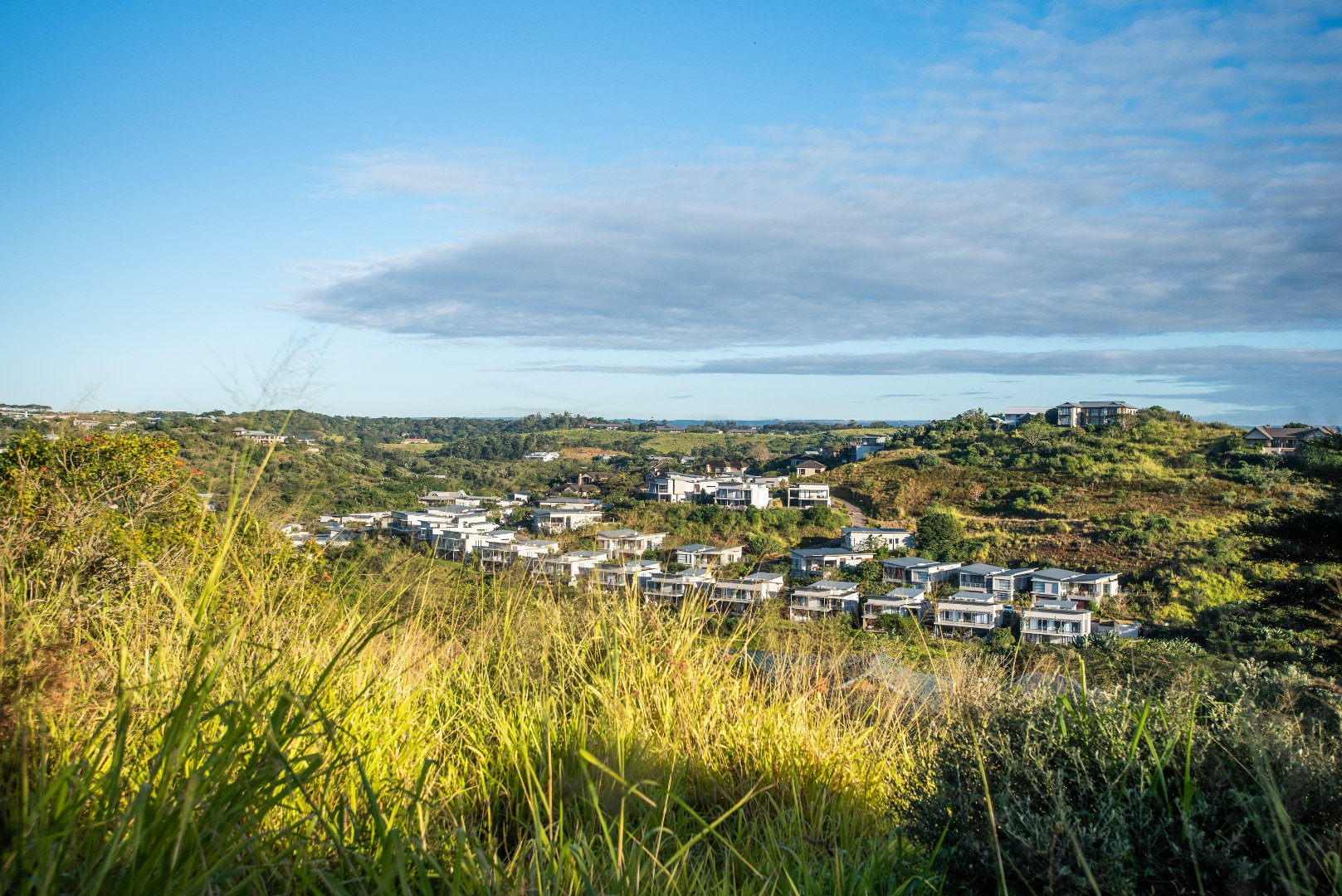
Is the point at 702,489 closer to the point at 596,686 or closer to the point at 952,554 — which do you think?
the point at 952,554

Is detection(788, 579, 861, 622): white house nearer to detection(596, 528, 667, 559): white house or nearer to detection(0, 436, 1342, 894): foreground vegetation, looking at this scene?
detection(596, 528, 667, 559): white house

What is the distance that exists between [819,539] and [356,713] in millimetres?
29871

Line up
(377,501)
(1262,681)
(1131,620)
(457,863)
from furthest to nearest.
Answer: (377,501), (1131,620), (1262,681), (457,863)

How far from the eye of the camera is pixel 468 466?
1869 inches

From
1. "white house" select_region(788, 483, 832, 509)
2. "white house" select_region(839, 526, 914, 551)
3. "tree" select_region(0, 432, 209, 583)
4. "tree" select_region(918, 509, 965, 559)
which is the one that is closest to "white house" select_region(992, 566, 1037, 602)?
"tree" select_region(918, 509, 965, 559)

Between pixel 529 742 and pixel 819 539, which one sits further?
pixel 819 539

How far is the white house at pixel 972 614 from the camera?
→ 18.8m

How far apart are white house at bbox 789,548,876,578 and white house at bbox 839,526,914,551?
0.95 meters

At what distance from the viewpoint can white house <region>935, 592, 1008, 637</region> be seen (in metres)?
18.8

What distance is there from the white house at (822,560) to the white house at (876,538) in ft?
3.12

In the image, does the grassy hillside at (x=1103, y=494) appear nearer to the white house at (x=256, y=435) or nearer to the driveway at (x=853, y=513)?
the driveway at (x=853, y=513)

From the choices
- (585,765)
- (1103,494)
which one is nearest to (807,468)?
(1103,494)

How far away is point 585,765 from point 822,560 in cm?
2437

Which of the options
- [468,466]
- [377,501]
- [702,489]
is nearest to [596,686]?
[377,501]
